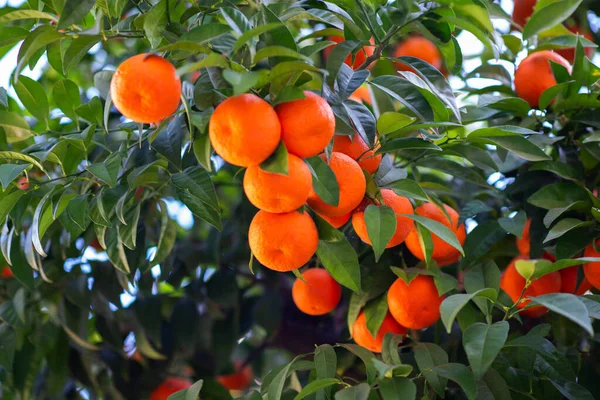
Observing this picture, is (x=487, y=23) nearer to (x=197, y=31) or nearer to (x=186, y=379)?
(x=197, y=31)

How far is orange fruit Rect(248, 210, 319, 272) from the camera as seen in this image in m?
0.91

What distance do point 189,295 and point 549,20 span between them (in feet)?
3.24

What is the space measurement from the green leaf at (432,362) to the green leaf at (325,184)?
11.8 inches

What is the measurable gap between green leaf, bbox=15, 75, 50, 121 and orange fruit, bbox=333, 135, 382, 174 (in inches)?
23.1

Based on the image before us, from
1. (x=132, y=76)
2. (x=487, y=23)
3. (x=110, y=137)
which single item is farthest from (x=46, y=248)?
(x=487, y=23)

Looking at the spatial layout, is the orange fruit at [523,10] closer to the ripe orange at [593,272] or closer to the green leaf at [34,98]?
the ripe orange at [593,272]

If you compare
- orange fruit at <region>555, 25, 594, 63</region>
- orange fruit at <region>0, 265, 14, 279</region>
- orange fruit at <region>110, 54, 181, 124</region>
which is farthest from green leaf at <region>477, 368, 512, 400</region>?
orange fruit at <region>0, 265, 14, 279</region>

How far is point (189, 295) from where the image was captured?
1.63m

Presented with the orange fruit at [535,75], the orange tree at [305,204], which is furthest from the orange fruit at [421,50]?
the orange fruit at [535,75]

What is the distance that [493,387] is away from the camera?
103cm

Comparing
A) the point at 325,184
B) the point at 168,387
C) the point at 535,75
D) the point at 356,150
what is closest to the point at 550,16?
the point at 535,75

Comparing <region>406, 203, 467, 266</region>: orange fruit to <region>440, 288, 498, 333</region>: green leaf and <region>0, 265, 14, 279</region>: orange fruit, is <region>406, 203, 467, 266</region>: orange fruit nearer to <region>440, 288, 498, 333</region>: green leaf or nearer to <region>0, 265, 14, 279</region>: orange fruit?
<region>440, 288, 498, 333</region>: green leaf

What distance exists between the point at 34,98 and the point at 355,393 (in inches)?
31.9

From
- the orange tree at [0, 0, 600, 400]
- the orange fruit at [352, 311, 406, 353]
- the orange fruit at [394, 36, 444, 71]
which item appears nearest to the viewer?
the orange tree at [0, 0, 600, 400]
